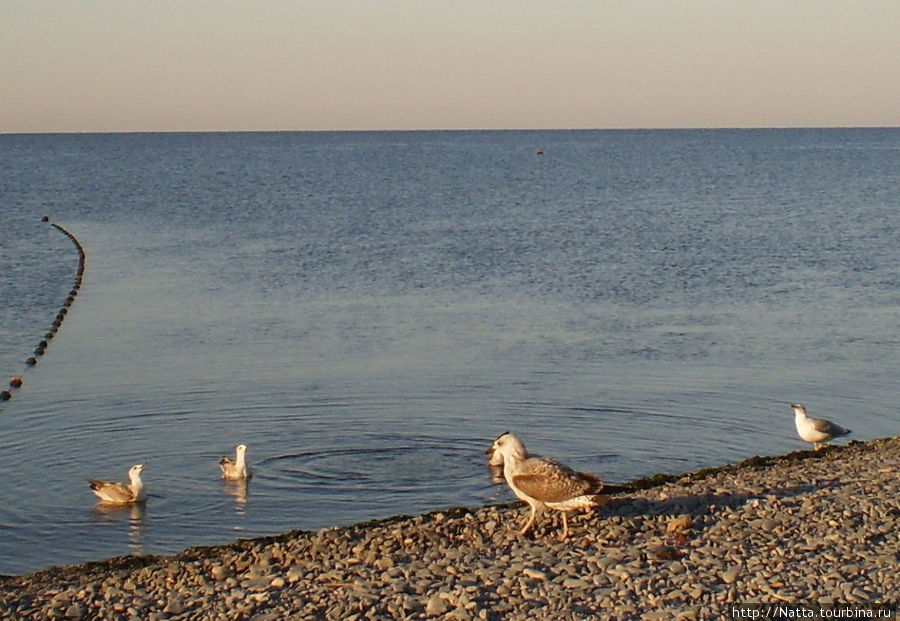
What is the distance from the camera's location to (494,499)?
15.5 metres

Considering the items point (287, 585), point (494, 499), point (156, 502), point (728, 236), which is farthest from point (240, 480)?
point (728, 236)

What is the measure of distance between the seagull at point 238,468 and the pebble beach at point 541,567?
130 inches

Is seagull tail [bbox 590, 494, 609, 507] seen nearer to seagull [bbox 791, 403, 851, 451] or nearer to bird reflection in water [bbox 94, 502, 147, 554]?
bird reflection in water [bbox 94, 502, 147, 554]

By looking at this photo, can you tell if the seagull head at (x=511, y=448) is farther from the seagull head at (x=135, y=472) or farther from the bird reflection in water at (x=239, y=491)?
the seagull head at (x=135, y=472)

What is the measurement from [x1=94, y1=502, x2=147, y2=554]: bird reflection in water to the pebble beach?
1494 millimetres

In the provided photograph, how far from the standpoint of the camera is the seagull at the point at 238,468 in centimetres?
1625

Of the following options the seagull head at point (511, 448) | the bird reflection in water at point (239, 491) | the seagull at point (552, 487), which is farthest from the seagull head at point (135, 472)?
the seagull at point (552, 487)

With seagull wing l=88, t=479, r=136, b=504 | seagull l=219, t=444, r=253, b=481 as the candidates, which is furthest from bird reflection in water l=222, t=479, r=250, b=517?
seagull wing l=88, t=479, r=136, b=504

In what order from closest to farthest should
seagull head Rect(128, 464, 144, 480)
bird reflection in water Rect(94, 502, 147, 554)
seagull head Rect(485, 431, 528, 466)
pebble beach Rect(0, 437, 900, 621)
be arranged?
pebble beach Rect(0, 437, 900, 621) → seagull head Rect(485, 431, 528, 466) → bird reflection in water Rect(94, 502, 147, 554) → seagull head Rect(128, 464, 144, 480)

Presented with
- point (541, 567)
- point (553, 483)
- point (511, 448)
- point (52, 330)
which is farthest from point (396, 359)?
point (541, 567)

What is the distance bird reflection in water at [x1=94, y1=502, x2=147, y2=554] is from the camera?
1437 cm

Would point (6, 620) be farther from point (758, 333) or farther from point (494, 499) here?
point (758, 333)

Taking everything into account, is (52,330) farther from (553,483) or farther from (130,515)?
(553,483)

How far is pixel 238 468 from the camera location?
53.4ft
